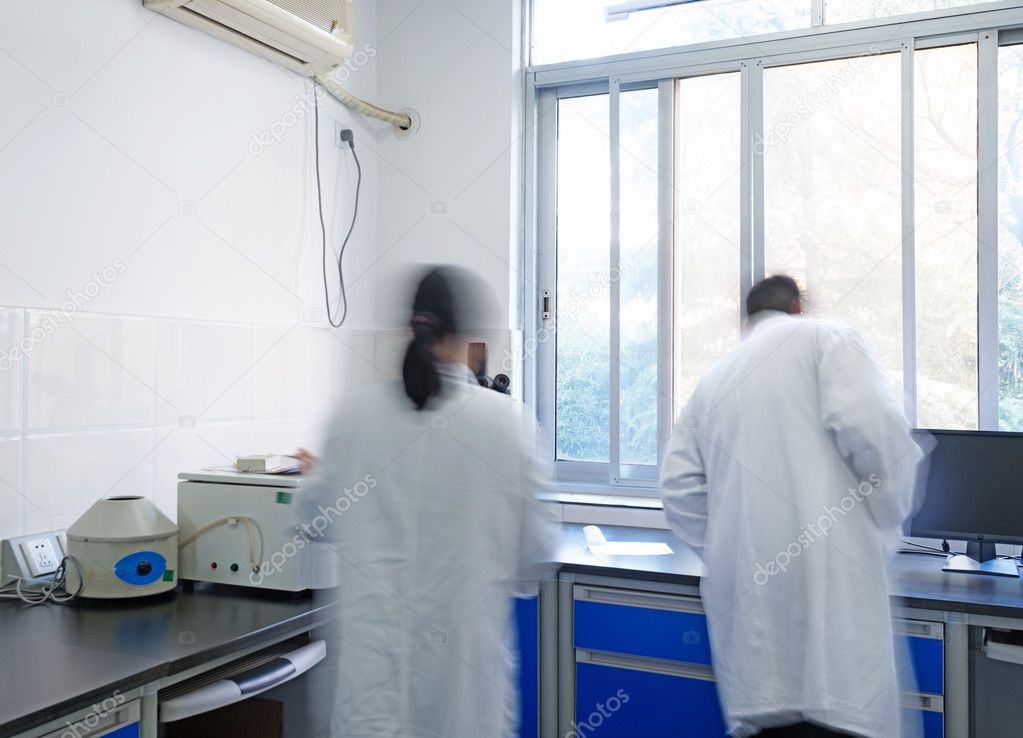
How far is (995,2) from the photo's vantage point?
8.61 ft

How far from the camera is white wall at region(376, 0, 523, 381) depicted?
3.13 metres

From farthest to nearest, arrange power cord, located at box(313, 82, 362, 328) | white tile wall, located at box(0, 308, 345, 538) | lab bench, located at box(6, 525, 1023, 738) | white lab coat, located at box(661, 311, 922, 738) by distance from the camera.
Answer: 1. power cord, located at box(313, 82, 362, 328)
2. white tile wall, located at box(0, 308, 345, 538)
3. white lab coat, located at box(661, 311, 922, 738)
4. lab bench, located at box(6, 525, 1023, 738)

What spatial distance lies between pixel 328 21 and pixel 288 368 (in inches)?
43.4

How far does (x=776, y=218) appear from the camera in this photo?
2.86m

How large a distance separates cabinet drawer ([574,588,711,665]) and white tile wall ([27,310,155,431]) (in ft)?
4.36

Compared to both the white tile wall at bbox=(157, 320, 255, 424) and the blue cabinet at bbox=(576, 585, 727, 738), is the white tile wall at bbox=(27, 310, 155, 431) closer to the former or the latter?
the white tile wall at bbox=(157, 320, 255, 424)

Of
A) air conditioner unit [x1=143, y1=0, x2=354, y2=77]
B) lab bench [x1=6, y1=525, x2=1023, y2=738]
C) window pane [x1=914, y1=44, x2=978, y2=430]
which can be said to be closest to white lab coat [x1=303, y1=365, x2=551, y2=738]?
lab bench [x1=6, y1=525, x2=1023, y2=738]

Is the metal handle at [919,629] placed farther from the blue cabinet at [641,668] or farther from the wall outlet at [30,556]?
the wall outlet at [30,556]

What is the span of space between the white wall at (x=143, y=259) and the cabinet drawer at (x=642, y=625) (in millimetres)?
1133

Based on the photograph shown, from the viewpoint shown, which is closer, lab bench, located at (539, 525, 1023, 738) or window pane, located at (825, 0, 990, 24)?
lab bench, located at (539, 525, 1023, 738)

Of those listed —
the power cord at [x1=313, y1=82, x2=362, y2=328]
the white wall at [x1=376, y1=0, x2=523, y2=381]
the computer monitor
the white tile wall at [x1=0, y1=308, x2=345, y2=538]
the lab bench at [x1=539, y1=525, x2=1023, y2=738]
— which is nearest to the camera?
the white tile wall at [x1=0, y1=308, x2=345, y2=538]

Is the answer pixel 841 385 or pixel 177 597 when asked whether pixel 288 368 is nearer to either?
pixel 177 597

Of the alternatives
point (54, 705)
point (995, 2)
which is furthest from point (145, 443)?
point (995, 2)

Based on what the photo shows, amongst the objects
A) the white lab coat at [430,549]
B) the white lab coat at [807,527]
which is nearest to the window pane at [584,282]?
the white lab coat at [807,527]
